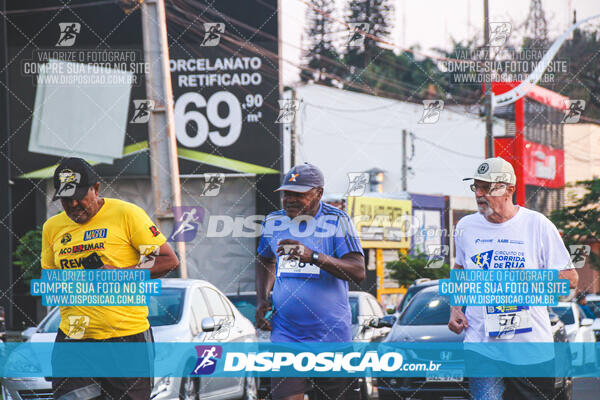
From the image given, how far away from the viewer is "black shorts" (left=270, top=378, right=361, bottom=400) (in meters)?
6.01

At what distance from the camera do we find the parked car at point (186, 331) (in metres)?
10.0

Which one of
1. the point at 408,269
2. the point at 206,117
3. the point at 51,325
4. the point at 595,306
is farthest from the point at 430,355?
the point at 206,117

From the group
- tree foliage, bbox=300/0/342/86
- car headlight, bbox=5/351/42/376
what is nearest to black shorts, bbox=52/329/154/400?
car headlight, bbox=5/351/42/376

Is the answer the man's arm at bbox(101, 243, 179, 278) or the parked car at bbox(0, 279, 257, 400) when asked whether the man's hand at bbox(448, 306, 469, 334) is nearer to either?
the man's arm at bbox(101, 243, 179, 278)

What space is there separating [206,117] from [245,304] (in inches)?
468

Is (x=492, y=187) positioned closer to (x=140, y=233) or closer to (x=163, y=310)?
(x=140, y=233)

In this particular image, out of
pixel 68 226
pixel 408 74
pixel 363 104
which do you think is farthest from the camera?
pixel 408 74

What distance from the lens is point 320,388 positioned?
6.04 metres

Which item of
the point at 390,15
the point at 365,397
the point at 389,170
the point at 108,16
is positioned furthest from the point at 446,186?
the point at 365,397

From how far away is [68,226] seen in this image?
236 inches

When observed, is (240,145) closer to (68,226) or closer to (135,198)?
(135,198)

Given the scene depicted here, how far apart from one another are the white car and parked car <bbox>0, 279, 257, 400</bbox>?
20.8ft

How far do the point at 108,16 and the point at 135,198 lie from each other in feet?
15.9

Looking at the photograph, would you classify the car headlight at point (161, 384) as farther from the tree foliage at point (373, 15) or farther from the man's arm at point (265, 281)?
the tree foliage at point (373, 15)
